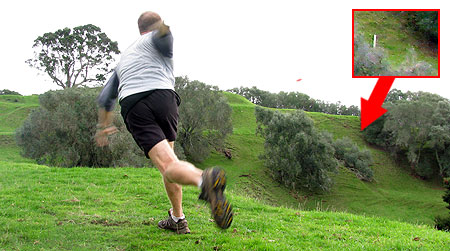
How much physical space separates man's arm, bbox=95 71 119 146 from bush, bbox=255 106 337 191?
33586mm

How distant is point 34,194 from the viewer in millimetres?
5879

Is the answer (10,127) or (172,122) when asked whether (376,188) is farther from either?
(10,127)

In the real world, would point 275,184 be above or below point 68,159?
below

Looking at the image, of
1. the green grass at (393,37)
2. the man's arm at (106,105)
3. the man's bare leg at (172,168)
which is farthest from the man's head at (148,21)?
the green grass at (393,37)

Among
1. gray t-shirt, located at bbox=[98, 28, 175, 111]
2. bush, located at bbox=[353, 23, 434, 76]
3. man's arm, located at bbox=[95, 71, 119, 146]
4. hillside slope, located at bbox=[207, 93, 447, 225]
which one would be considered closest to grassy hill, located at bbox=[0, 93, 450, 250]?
man's arm, located at bbox=[95, 71, 119, 146]

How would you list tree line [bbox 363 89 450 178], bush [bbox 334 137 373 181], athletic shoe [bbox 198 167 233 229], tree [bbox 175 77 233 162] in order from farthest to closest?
tree line [bbox 363 89 450 178] → bush [bbox 334 137 373 181] → tree [bbox 175 77 233 162] → athletic shoe [bbox 198 167 233 229]

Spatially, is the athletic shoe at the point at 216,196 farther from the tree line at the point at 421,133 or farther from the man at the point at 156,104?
the tree line at the point at 421,133

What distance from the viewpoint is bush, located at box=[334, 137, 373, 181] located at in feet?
137

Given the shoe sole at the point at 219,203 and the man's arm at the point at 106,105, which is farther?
the man's arm at the point at 106,105

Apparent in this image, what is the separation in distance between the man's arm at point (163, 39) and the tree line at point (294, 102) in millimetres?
80310

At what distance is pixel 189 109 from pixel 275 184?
12.8 meters

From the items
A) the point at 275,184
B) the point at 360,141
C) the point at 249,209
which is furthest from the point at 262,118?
the point at 249,209

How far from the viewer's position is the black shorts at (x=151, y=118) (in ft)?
10.1

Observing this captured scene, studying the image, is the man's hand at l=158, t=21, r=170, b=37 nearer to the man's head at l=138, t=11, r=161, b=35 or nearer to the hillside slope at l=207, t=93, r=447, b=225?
the man's head at l=138, t=11, r=161, b=35
